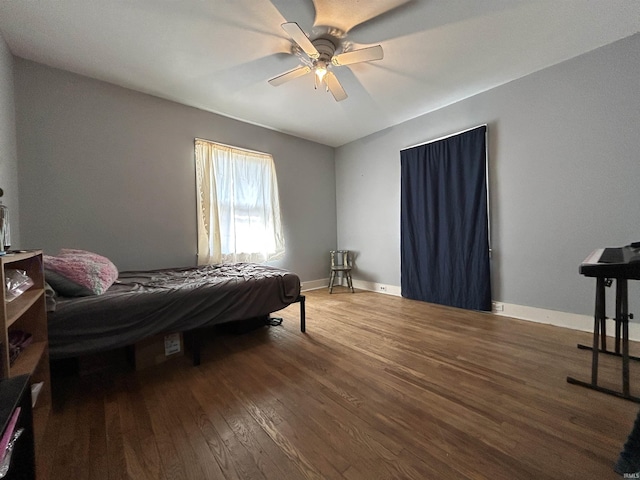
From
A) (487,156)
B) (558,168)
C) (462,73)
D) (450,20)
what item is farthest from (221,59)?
(558,168)

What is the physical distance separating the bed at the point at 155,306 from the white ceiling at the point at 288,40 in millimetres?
1943

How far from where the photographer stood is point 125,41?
2012 millimetres

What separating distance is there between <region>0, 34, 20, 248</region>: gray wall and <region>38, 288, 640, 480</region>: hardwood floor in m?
1.46

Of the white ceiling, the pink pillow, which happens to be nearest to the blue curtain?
the white ceiling

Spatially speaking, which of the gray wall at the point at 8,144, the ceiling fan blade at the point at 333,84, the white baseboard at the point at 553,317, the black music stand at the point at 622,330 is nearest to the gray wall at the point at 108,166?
the gray wall at the point at 8,144

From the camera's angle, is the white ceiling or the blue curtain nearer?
the white ceiling

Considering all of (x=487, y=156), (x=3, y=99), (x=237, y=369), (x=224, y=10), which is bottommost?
(x=237, y=369)

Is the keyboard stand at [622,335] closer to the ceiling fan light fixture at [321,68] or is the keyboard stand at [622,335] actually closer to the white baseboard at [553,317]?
the white baseboard at [553,317]

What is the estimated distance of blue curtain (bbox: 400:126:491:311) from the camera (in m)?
2.93

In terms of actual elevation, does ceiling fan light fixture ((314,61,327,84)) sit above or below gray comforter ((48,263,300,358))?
above

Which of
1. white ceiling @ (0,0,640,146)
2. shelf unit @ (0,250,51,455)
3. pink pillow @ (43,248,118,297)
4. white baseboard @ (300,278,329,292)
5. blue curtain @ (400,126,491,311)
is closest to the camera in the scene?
shelf unit @ (0,250,51,455)

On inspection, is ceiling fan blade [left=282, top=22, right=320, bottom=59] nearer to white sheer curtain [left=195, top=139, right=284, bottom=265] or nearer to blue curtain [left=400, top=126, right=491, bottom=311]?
white sheer curtain [left=195, top=139, right=284, bottom=265]

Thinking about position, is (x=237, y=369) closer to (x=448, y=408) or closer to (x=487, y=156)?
(x=448, y=408)

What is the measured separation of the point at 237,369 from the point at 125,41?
9.20 feet
